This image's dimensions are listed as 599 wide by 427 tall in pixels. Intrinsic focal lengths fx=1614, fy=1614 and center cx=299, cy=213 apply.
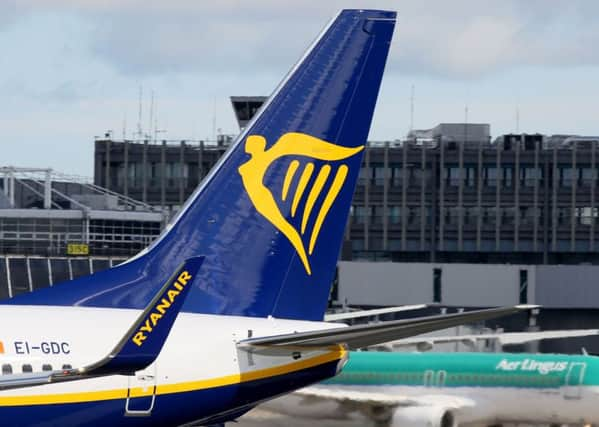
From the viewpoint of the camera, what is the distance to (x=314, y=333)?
21812 mm

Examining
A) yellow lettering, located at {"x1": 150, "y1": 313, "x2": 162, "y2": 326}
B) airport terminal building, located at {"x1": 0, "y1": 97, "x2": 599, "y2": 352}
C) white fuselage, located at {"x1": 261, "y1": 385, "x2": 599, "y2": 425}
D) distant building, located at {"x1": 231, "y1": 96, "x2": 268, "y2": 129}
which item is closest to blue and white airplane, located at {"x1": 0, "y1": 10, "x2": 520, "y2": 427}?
yellow lettering, located at {"x1": 150, "y1": 313, "x2": 162, "y2": 326}

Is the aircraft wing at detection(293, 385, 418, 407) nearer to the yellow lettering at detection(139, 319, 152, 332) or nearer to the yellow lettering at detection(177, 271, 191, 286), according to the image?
the yellow lettering at detection(177, 271, 191, 286)

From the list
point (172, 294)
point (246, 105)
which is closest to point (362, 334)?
point (172, 294)

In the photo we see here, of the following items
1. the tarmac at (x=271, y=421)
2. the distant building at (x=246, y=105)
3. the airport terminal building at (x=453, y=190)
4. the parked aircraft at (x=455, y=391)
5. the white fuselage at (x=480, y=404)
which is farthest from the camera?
the airport terminal building at (x=453, y=190)

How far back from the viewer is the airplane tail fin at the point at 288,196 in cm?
2381

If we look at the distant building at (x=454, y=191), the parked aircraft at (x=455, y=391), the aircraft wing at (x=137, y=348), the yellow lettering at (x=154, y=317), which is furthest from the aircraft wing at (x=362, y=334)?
the distant building at (x=454, y=191)

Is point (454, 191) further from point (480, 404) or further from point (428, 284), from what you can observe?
point (480, 404)

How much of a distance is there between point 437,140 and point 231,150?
89202 millimetres

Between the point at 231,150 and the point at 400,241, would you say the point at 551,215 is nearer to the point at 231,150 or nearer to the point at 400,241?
the point at 400,241

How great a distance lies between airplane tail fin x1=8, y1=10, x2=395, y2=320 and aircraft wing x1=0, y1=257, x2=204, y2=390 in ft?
11.8

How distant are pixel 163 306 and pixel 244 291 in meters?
4.17

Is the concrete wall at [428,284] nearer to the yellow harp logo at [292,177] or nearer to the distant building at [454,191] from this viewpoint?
the distant building at [454,191]

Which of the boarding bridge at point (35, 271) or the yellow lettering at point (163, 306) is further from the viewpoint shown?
the boarding bridge at point (35, 271)

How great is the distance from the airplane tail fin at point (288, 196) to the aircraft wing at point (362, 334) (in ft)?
5.26
